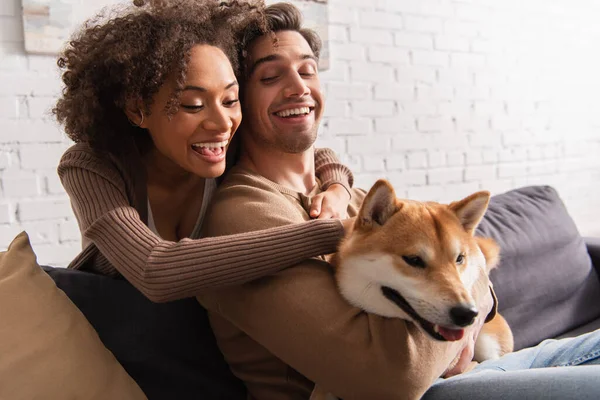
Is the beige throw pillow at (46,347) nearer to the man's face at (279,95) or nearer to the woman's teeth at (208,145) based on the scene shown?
the woman's teeth at (208,145)

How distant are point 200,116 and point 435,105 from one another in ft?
6.32

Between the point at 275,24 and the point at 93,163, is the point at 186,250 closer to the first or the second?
the point at 93,163

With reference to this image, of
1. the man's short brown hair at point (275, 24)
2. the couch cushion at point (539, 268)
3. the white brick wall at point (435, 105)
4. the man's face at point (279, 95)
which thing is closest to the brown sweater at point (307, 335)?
the man's face at point (279, 95)

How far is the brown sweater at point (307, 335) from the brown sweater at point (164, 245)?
0.05 metres

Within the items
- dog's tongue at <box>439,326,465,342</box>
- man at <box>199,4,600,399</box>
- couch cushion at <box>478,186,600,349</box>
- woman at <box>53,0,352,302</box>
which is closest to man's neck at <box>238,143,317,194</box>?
man at <box>199,4,600,399</box>

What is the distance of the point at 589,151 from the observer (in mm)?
3605

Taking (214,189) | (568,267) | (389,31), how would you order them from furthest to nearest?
(389,31), (568,267), (214,189)

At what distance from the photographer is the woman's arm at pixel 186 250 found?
1089 mm

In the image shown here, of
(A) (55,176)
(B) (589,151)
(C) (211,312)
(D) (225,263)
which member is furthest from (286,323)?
(B) (589,151)

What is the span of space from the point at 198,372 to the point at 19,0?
136cm

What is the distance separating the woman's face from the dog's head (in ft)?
1.28

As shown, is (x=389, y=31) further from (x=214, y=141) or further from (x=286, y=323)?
(x=286, y=323)

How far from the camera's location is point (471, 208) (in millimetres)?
1198

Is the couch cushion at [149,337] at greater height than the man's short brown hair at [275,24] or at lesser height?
lesser
